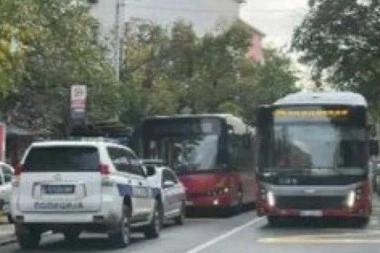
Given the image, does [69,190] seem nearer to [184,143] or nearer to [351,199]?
[351,199]

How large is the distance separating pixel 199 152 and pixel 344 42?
25788 mm

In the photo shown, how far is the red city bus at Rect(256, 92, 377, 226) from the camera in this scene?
23391mm

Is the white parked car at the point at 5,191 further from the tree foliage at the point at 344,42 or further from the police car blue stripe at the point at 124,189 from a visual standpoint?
the tree foliage at the point at 344,42

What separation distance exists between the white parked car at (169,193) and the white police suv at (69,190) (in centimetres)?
327

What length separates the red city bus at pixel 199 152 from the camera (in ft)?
96.6

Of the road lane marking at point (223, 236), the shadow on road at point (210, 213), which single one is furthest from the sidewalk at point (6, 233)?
the shadow on road at point (210, 213)

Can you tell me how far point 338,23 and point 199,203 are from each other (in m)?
25.6

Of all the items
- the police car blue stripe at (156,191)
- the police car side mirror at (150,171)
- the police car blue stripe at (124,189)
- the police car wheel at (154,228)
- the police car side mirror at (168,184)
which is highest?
the police car side mirror at (150,171)

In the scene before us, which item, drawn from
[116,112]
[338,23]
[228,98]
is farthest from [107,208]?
[228,98]

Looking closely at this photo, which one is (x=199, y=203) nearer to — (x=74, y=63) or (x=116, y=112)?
(x=74, y=63)

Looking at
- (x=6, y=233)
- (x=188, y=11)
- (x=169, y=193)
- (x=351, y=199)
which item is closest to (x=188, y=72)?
(x=169, y=193)

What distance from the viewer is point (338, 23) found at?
53.1m

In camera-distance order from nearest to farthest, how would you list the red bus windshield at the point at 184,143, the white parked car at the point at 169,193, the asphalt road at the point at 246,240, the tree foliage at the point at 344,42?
the asphalt road at the point at 246,240, the white parked car at the point at 169,193, the red bus windshield at the point at 184,143, the tree foliage at the point at 344,42

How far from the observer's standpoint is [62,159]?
18.8 m
